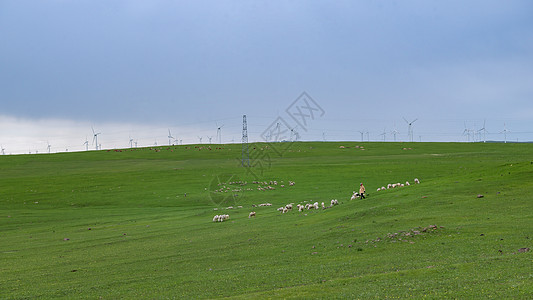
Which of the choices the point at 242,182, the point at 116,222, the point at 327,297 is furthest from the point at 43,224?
the point at 327,297

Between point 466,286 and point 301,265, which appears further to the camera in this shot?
point 301,265

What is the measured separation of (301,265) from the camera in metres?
18.4

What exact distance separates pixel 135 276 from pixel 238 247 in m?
6.37

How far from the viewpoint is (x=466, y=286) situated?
12.4m

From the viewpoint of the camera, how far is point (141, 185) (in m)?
69.8

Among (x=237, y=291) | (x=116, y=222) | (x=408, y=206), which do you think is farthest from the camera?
(x=116, y=222)

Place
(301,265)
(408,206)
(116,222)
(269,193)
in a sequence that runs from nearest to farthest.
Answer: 1. (301,265)
2. (408,206)
3. (116,222)
4. (269,193)

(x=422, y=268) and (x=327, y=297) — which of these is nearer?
(x=327, y=297)

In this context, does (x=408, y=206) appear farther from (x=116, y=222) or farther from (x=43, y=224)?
(x=43, y=224)

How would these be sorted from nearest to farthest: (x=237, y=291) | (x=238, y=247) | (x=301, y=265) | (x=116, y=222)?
(x=237, y=291)
(x=301, y=265)
(x=238, y=247)
(x=116, y=222)

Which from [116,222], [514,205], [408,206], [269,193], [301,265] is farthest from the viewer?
[269,193]

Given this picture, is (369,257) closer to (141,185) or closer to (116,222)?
(116,222)

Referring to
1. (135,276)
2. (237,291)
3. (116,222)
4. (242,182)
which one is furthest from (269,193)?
(237,291)

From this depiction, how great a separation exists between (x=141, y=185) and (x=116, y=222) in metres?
28.5
